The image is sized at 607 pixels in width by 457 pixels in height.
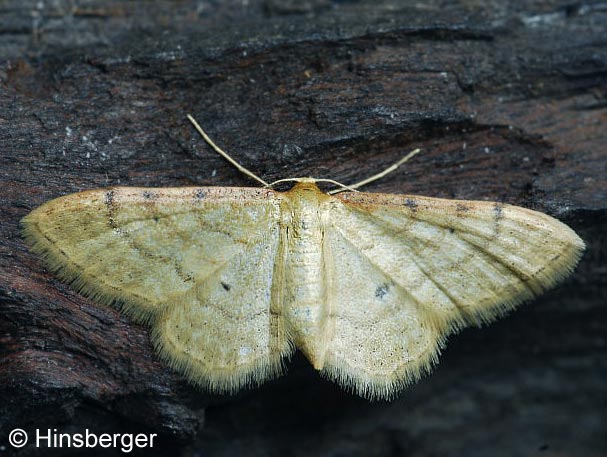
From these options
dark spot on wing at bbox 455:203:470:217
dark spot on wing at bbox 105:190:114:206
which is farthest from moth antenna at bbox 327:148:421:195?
dark spot on wing at bbox 105:190:114:206

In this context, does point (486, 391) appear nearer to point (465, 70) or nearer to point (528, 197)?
point (528, 197)

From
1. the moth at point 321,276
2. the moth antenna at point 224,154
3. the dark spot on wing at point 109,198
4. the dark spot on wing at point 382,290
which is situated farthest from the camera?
the moth antenna at point 224,154

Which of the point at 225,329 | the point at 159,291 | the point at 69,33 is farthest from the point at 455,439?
the point at 69,33

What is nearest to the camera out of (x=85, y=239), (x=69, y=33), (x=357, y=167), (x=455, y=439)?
(x=85, y=239)

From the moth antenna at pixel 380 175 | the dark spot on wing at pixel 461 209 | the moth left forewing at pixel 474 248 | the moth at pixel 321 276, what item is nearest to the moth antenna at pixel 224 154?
the moth at pixel 321 276

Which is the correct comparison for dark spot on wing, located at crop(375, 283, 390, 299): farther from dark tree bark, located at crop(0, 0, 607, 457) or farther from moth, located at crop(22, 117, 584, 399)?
dark tree bark, located at crop(0, 0, 607, 457)

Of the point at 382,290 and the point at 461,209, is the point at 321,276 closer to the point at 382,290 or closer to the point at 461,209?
the point at 382,290

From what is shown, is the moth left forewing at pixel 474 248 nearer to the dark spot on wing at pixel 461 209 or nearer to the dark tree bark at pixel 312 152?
the dark spot on wing at pixel 461 209

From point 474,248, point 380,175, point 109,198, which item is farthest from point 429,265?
point 109,198
